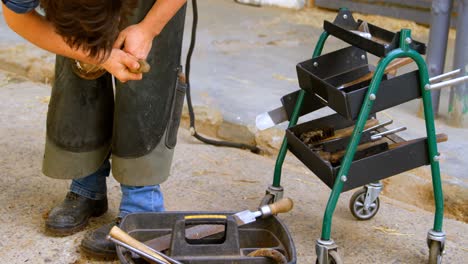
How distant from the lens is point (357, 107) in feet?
6.97

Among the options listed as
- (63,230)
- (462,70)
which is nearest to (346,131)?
(63,230)

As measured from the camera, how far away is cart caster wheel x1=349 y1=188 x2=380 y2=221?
102 inches

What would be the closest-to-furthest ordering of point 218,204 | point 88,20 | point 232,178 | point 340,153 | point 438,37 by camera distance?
point 88,20 < point 340,153 < point 218,204 < point 232,178 < point 438,37

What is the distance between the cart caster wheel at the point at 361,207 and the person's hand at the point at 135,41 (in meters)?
0.98

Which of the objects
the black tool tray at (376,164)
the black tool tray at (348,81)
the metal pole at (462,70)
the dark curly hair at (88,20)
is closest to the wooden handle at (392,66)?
the black tool tray at (348,81)

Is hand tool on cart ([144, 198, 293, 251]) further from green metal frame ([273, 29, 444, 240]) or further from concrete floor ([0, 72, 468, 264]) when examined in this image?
concrete floor ([0, 72, 468, 264])

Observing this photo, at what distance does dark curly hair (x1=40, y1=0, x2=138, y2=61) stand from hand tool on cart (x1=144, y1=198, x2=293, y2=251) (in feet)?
2.00

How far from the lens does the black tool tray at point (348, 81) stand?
2.12 meters

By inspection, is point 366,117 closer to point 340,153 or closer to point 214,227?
point 340,153

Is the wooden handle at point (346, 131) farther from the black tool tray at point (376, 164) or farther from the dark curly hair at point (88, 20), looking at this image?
the dark curly hair at point (88, 20)

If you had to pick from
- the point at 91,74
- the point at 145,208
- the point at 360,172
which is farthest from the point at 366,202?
the point at 91,74

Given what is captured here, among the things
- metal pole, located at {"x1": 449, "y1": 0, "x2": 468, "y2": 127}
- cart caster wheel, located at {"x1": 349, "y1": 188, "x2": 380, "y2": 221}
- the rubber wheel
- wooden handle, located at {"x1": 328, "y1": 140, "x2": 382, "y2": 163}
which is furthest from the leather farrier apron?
metal pole, located at {"x1": 449, "y1": 0, "x2": 468, "y2": 127}

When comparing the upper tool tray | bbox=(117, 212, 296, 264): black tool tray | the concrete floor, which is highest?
the upper tool tray

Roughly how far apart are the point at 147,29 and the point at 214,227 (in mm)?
604
